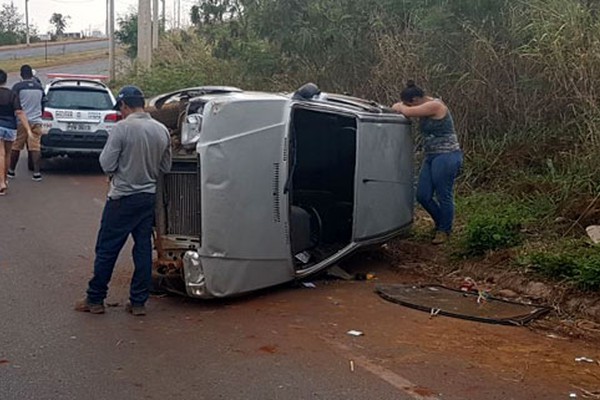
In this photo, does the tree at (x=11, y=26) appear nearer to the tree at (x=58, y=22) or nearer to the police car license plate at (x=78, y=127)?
the tree at (x=58, y=22)

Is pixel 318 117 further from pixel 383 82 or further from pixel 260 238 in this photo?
pixel 383 82

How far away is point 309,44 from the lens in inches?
618

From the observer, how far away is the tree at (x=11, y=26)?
3423 inches

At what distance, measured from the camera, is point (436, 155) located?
9.57 m

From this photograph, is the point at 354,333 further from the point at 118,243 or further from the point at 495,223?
the point at 495,223

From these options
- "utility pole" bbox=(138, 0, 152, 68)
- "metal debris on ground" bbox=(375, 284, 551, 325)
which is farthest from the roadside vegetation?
"utility pole" bbox=(138, 0, 152, 68)

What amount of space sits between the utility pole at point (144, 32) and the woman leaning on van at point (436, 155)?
19541 millimetres

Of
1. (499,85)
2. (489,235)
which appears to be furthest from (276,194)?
(499,85)

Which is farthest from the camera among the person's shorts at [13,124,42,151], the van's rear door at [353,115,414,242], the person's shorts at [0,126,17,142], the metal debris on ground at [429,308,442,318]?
the person's shorts at [13,124,42,151]

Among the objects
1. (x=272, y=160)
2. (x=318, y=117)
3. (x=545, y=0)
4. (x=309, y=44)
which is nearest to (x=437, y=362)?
(x=272, y=160)

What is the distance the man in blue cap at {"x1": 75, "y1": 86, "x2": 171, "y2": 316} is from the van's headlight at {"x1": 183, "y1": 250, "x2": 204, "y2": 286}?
307mm

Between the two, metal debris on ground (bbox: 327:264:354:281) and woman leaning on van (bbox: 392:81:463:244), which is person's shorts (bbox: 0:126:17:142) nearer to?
woman leaning on van (bbox: 392:81:463:244)

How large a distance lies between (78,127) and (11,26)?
79.3 m

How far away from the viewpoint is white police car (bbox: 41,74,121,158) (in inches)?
634
